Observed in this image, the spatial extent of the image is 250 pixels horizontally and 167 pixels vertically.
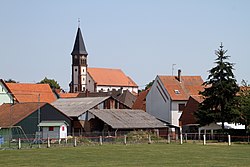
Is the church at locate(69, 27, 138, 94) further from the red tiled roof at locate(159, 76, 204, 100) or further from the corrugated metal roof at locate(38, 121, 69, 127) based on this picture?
the corrugated metal roof at locate(38, 121, 69, 127)

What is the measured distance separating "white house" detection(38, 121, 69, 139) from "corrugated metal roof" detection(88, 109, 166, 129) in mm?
5843

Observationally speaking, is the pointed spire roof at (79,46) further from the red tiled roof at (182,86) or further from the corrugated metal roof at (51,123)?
the corrugated metal roof at (51,123)

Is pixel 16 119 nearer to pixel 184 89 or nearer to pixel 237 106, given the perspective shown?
pixel 237 106

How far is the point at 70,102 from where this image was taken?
81250mm

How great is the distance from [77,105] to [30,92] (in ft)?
62.9

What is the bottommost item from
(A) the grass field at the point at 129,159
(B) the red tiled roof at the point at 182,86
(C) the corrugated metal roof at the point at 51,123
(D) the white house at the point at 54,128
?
(A) the grass field at the point at 129,159

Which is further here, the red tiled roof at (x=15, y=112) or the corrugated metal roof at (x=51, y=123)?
the corrugated metal roof at (x=51, y=123)

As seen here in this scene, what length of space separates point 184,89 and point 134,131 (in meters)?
23.0

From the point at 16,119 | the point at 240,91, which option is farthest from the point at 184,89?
the point at 16,119

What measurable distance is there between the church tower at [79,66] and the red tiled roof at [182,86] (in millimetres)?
72729

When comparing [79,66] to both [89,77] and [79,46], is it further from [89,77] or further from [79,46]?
[89,77]

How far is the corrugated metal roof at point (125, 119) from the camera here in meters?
69.3

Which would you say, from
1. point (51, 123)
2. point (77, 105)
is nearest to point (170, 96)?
point (77, 105)

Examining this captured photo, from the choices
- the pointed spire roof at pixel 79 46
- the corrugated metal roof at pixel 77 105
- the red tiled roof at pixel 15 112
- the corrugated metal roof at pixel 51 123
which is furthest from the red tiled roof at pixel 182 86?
the pointed spire roof at pixel 79 46
